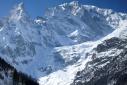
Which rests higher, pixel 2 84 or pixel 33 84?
pixel 33 84

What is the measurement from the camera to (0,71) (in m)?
107

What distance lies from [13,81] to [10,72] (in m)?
3.77

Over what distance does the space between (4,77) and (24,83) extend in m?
6.82

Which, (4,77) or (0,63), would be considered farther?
(0,63)

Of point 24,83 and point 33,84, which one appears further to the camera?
point 33,84

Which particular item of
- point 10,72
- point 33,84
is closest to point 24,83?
point 10,72

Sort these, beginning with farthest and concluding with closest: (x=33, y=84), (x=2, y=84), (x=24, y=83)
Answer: (x=33, y=84), (x=24, y=83), (x=2, y=84)

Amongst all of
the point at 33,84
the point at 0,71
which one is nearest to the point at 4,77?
the point at 0,71

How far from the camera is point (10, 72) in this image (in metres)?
110

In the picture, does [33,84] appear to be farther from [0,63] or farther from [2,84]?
[2,84]

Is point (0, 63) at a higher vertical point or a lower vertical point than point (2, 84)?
higher

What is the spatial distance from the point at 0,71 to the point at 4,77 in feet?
5.73

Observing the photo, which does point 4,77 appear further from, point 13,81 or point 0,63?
point 0,63

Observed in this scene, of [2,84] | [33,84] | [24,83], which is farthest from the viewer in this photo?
[33,84]
